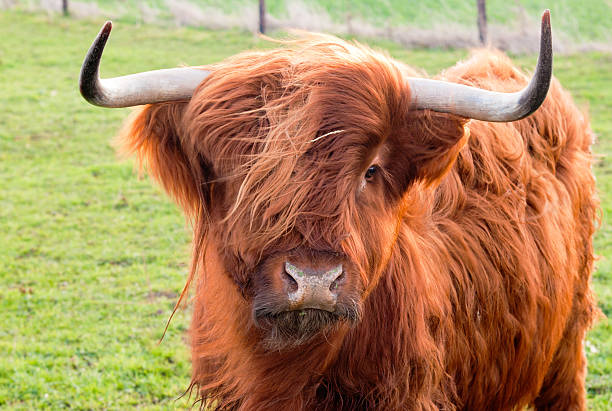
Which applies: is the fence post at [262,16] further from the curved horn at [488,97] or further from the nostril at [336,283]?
the nostril at [336,283]

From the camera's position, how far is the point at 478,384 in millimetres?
3621

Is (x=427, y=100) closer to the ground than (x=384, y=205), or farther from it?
farther from it

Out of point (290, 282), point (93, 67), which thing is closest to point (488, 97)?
point (290, 282)

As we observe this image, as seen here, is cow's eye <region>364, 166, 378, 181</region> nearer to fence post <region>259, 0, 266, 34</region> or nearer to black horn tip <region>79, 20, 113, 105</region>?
black horn tip <region>79, 20, 113, 105</region>

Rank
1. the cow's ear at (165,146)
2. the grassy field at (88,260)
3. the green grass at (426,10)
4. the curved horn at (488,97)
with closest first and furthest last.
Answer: the curved horn at (488,97)
the cow's ear at (165,146)
the grassy field at (88,260)
the green grass at (426,10)

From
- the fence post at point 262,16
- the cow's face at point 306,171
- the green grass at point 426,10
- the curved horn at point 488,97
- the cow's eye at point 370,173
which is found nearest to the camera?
the curved horn at point 488,97

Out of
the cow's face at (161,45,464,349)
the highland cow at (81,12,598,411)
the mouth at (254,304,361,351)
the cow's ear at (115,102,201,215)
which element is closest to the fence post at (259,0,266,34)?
the highland cow at (81,12,598,411)

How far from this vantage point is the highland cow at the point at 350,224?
2514mm

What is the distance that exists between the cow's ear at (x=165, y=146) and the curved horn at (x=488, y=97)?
35.4 inches

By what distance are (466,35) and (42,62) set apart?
9.35 metres

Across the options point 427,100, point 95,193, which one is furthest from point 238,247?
point 95,193

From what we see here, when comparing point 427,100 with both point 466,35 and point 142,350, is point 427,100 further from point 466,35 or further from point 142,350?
point 466,35

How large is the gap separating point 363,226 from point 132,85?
0.96m

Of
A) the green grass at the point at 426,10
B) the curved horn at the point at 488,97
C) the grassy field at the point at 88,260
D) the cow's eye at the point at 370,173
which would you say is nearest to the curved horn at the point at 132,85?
the cow's eye at the point at 370,173
